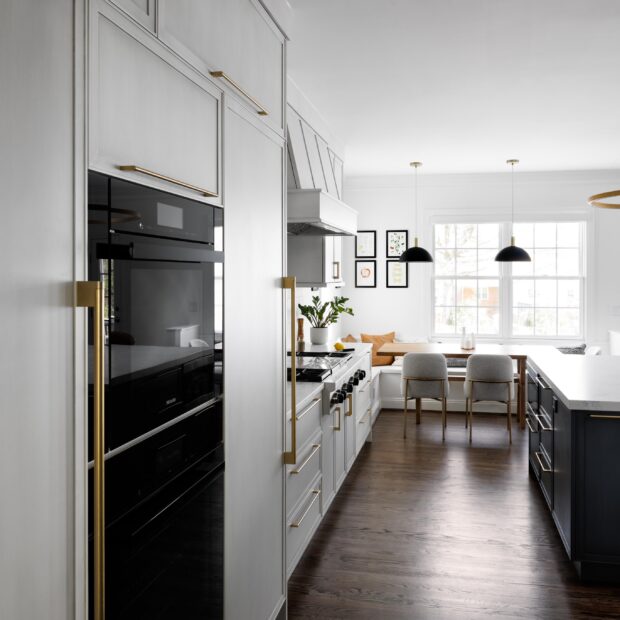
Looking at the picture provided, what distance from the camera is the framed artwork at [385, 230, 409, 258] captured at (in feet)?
26.8

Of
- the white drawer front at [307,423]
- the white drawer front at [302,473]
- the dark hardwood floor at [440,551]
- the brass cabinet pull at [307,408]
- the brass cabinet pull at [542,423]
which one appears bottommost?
the dark hardwood floor at [440,551]

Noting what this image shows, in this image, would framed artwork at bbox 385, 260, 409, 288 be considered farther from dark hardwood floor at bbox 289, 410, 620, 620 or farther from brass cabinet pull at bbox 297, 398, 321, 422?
brass cabinet pull at bbox 297, 398, 321, 422

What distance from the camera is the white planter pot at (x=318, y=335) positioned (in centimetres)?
556

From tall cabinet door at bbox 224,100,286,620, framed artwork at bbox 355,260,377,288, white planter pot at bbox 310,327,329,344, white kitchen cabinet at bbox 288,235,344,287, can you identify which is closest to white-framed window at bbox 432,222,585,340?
framed artwork at bbox 355,260,377,288

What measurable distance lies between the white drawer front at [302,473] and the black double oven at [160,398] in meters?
1.02

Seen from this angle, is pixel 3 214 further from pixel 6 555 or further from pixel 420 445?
pixel 420 445

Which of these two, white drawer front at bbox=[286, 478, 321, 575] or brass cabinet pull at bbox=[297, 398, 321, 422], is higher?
brass cabinet pull at bbox=[297, 398, 321, 422]

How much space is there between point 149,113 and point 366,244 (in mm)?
6909

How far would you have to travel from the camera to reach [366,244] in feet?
27.2

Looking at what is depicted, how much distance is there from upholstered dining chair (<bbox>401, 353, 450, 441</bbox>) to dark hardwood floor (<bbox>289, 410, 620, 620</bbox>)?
0.88 metres

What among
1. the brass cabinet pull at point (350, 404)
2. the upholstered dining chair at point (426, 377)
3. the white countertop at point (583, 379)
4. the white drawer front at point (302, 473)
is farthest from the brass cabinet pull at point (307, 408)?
the upholstered dining chair at point (426, 377)

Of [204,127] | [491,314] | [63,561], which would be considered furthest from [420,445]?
[63,561]

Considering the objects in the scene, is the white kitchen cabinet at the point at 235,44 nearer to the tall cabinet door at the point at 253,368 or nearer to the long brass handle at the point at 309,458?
the tall cabinet door at the point at 253,368

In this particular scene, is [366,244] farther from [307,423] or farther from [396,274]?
[307,423]
